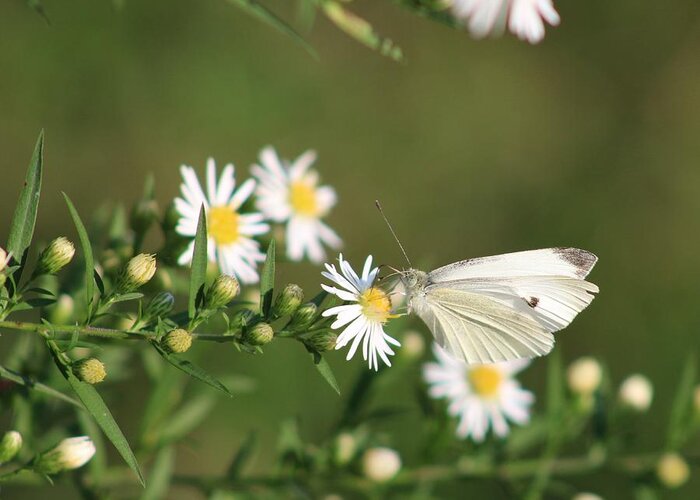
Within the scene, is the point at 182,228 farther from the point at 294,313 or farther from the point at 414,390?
the point at 414,390

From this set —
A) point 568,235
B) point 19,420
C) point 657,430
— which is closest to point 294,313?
point 19,420

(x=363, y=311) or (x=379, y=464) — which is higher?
(x=363, y=311)

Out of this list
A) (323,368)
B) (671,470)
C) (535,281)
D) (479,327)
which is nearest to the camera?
(323,368)

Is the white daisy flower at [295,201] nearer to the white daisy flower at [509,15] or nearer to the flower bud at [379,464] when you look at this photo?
the flower bud at [379,464]

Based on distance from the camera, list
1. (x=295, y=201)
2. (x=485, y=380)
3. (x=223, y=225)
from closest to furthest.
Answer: (x=223, y=225)
(x=295, y=201)
(x=485, y=380)

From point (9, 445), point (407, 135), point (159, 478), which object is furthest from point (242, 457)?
point (407, 135)

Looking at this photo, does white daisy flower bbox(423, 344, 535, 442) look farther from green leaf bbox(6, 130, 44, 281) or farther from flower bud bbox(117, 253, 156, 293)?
green leaf bbox(6, 130, 44, 281)

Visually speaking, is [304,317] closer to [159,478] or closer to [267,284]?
[267,284]
